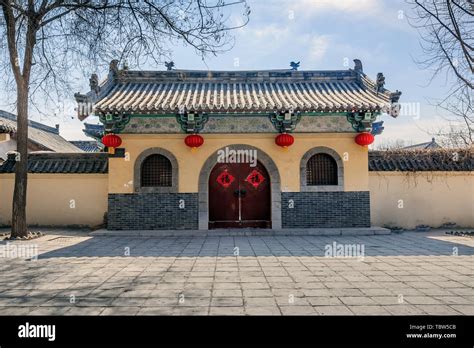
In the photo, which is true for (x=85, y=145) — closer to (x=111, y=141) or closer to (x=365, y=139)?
(x=111, y=141)

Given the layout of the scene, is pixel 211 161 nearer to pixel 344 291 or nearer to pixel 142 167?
pixel 142 167

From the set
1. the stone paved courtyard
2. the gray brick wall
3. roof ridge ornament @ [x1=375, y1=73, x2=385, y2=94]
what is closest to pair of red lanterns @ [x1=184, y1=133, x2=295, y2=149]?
the gray brick wall

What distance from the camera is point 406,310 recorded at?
3158 mm

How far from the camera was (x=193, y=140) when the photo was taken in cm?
839

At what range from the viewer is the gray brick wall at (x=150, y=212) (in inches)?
335

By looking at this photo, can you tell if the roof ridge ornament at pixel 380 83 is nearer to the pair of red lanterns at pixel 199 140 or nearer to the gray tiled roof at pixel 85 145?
the pair of red lanterns at pixel 199 140

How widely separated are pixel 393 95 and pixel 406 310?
23.1 feet

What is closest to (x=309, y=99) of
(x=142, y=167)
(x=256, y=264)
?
(x=142, y=167)

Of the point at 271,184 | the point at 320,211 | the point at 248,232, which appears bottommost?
the point at 248,232

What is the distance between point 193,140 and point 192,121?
20.6 inches

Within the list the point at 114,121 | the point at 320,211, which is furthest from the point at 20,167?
the point at 320,211

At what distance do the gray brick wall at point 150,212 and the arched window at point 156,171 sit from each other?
371 mm

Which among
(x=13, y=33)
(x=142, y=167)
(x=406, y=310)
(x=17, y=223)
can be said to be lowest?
(x=406, y=310)

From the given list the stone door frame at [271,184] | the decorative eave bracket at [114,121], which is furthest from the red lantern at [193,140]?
the decorative eave bracket at [114,121]
